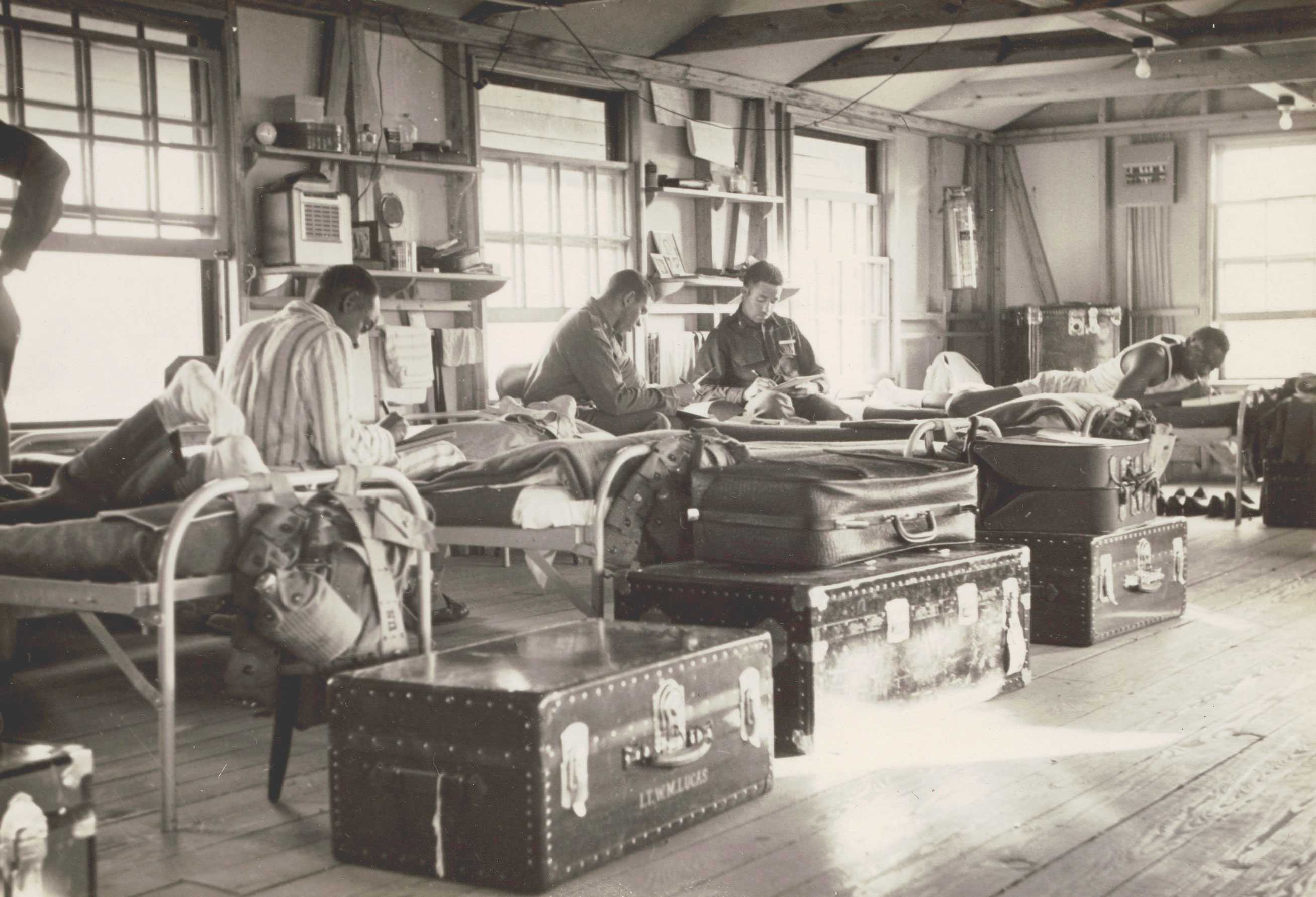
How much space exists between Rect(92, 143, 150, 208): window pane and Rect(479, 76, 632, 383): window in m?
2.08

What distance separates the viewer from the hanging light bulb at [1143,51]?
32.2 ft

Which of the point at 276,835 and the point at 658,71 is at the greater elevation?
the point at 658,71

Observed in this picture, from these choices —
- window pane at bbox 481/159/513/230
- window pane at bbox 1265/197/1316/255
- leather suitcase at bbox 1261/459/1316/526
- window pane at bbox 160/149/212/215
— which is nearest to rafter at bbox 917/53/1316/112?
window pane at bbox 1265/197/1316/255

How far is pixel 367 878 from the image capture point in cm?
287

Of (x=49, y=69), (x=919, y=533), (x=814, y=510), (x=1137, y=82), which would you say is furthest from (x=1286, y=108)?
(x=814, y=510)

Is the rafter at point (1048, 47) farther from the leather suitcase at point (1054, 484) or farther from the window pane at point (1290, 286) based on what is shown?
the leather suitcase at point (1054, 484)

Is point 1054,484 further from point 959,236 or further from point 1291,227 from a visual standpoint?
point 1291,227

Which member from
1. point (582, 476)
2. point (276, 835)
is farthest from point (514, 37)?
point (276, 835)

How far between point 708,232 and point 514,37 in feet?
7.46

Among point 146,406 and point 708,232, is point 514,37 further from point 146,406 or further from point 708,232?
point 146,406

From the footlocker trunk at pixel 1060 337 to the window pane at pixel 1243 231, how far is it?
1.04 m

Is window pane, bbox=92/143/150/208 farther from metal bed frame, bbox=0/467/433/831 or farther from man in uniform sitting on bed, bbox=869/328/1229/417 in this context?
man in uniform sitting on bed, bbox=869/328/1229/417

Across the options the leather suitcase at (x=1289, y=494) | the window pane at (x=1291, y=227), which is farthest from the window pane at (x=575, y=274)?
the window pane at (x=1291, y=227)

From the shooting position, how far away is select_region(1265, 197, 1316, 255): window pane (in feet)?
41.2
